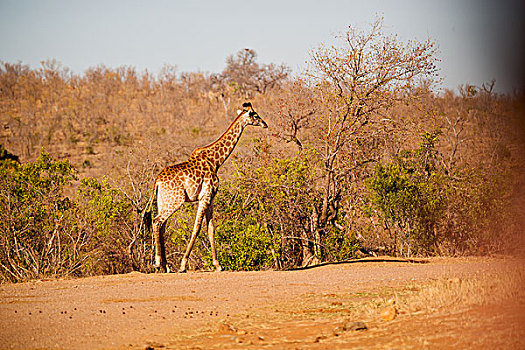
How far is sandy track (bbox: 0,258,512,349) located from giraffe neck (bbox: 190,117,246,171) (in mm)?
2901

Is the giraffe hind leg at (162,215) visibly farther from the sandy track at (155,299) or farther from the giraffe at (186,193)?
the sandy track at (155,299)

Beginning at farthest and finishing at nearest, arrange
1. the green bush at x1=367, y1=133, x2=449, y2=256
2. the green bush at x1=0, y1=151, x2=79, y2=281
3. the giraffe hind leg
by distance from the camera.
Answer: the green bush at x1=367, y1=133, x2=449, y2=256, the green bush at x1=0, y1=151, x2=79, y2=281, the giraffe hind leg

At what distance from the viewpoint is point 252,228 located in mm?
13805

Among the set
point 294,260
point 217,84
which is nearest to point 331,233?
point 294,260

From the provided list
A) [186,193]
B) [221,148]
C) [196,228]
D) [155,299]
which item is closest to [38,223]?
[186,193]

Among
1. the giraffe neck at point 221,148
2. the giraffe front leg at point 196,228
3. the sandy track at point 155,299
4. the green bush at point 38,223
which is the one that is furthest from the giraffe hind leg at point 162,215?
the green bush at point 38,223

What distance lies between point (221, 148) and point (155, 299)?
5.36 m

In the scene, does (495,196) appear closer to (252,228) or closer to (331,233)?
(331,233)

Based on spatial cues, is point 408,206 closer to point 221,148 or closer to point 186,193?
point 221,148

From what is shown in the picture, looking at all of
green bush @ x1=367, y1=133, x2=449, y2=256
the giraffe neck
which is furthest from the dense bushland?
the giraffe neck

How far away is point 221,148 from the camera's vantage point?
13.0 metres

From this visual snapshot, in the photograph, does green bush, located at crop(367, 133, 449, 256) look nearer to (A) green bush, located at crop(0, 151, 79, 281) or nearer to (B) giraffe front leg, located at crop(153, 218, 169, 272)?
(B) giraffe front leg, located at crop(153, 218, 169, 272)

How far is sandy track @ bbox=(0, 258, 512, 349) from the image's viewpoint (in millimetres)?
Answer: 6070

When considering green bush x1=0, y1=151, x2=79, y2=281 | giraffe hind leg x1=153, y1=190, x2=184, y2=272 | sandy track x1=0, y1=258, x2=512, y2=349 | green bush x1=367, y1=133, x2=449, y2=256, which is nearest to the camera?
sandy track x1=0, y1=258, x2=512, y2=349
